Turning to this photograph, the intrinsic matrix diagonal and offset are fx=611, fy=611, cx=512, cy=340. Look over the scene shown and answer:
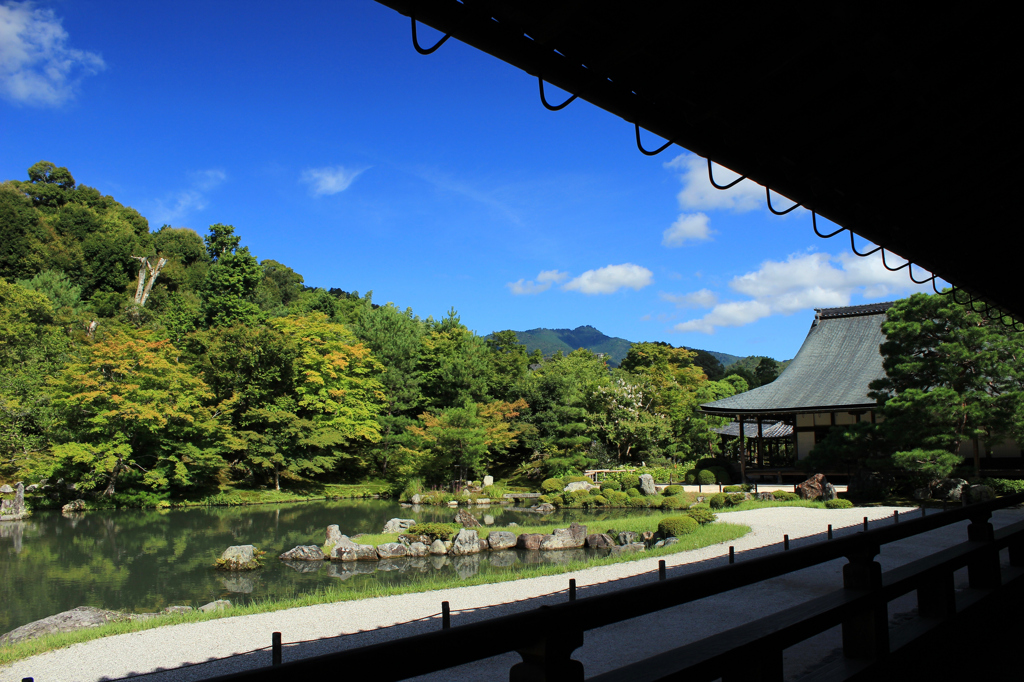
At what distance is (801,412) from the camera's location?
18891 mm

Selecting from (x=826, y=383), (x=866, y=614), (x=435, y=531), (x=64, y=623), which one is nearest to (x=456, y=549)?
(x=435, y=531)

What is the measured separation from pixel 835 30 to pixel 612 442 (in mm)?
23654

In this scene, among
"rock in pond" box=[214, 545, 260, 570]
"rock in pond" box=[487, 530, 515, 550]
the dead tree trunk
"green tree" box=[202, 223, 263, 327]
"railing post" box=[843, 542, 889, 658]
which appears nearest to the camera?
"railing post" box=[843, 542, 889, 658]

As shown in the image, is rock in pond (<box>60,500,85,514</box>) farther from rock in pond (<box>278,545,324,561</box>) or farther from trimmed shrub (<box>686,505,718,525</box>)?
trimmed shrub (<box>686,505,718,525</box>)

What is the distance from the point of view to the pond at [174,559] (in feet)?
29.4

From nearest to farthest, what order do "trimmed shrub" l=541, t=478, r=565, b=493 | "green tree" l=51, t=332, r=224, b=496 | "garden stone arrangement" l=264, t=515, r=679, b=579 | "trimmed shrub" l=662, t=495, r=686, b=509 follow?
"garden stone arrangement" l=264, t=515, r=679, b=579, "trimmed shrub" l=662, t=495, r=686, b=509, "green tree" l=51, t=332, r=224, b=496, "trimmed shrub" l=541, t=478, r=565, b=493

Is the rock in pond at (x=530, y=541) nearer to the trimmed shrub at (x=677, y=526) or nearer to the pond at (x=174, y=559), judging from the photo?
the pond at (x=174, y=559)

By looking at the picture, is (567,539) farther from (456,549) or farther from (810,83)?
(810,83)

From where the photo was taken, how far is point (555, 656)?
120 centimetres

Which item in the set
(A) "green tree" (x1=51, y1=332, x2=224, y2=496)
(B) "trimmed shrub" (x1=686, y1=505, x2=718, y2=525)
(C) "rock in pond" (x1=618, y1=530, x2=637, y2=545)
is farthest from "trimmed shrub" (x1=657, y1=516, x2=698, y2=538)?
(A) "green tree" (x1=51, y1=332, x2=224, y2=496)

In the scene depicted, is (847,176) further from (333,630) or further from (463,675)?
(333,630)

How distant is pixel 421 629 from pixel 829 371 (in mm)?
18160

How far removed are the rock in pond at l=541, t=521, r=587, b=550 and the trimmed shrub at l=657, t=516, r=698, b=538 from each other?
5.18ft

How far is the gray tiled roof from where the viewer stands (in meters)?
18.6
